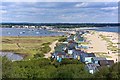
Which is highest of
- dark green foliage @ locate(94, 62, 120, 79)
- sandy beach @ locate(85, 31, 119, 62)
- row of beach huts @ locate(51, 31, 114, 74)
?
dark green foliage @ locate(94, 62, 120, 79)

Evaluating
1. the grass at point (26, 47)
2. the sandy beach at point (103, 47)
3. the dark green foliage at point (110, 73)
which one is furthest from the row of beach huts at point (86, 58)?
the grass at point (26, 47)

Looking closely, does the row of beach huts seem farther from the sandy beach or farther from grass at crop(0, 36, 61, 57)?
grass at crop(0, 36, 61, 57)

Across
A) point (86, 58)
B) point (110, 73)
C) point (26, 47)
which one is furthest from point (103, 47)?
point (110, 73)

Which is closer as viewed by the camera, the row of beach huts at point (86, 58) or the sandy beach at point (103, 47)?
the row of beach huts at point (86, 58)

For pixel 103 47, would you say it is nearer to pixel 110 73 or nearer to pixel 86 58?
pixel 86 58

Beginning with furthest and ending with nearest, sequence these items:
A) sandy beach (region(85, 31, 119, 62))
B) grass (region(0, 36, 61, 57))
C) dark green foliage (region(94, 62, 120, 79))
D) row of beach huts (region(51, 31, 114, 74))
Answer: grass (region(0, 36, 61, 57)) → sandy beach (region(85, 31, 119, 62)) → row of beach huts (region(51, 31, 114, 74)) → dark green foliage (region(94, 62, 120, 79))

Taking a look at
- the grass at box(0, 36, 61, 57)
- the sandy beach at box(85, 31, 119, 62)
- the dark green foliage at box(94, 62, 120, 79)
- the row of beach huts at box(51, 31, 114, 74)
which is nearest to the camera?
the dark green foliage at box(94, 62, 120, 79)

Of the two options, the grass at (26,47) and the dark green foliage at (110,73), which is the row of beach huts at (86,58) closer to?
the dark green foliage at (110,73)

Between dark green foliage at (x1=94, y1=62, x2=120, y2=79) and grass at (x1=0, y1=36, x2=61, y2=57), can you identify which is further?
grass at (x1=0, y1=36, x2=61, y2=57)

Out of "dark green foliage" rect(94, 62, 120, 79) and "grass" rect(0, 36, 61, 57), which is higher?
"dark green foliage" rect(94, 62, 120, 79)

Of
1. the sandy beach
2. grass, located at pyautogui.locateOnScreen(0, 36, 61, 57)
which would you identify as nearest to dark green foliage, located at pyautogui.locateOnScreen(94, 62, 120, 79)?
the sandy beach

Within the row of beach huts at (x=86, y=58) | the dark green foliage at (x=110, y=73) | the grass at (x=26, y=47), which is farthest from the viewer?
the grass at (x=26, y=47)
